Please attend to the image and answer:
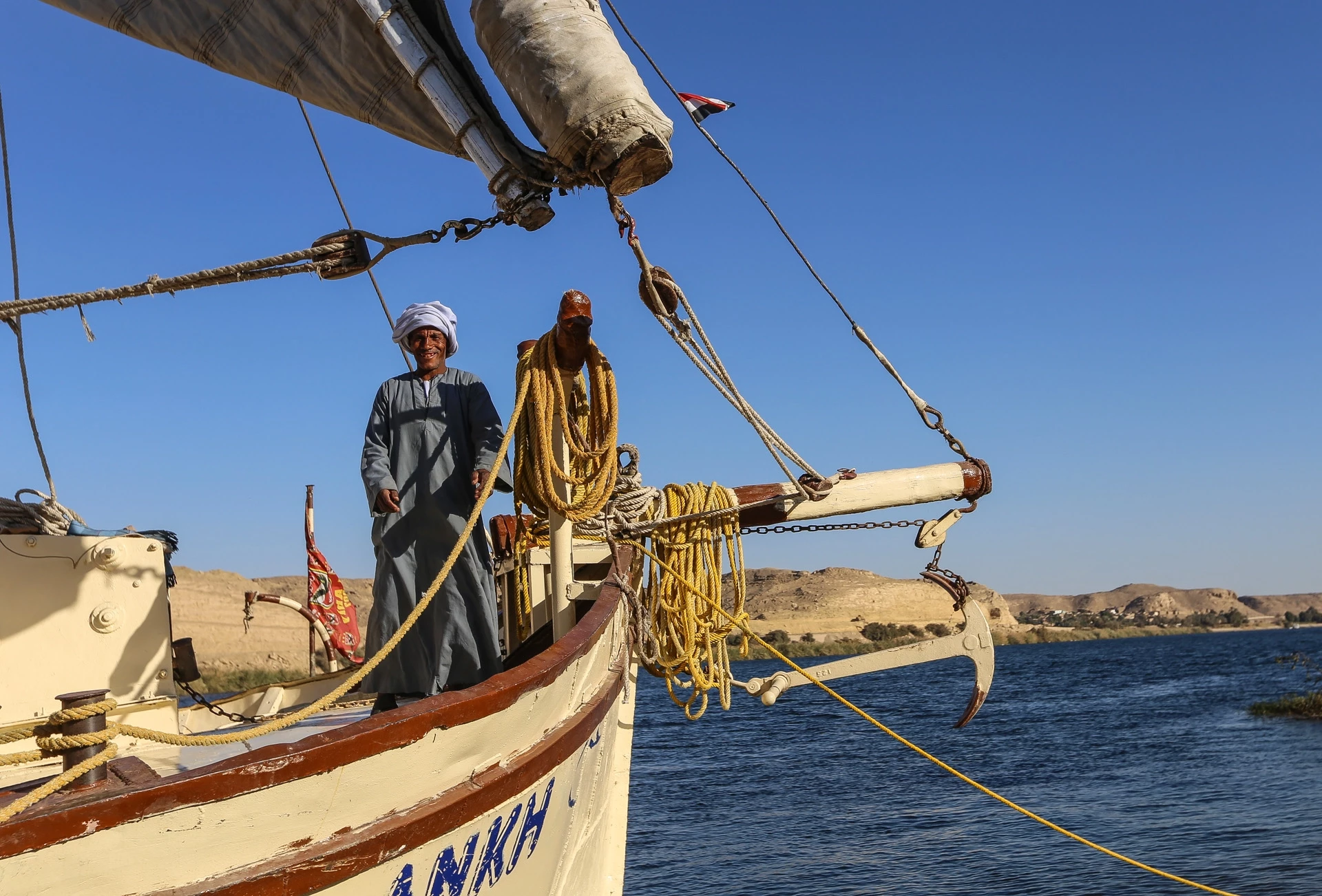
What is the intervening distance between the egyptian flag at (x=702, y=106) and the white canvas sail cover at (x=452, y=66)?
155 cm

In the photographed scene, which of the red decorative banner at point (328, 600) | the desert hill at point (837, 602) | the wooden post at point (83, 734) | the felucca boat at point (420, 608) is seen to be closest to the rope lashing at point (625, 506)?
the felucca boat at point (420, 608)

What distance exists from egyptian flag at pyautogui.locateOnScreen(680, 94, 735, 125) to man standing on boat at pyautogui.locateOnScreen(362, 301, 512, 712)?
1951 millimetres

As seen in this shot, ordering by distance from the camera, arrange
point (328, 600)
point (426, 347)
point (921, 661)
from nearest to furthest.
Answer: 1. point (426, 347)
2. point (921, 661)
3. point (328, 600)

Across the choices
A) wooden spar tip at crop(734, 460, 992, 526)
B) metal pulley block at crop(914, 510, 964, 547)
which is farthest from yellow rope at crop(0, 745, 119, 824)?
metal pulley block at crop(914, 510, 964, 547)

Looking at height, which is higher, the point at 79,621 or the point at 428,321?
the point at 428,321

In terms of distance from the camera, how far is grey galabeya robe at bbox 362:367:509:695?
446 centimetres

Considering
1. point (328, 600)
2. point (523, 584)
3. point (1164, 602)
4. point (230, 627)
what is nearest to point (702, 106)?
point (523, 584)

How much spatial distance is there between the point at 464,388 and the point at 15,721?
7.78 ft

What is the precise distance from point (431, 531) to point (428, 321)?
964 millimetres

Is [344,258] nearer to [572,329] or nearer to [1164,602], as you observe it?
[572,329]

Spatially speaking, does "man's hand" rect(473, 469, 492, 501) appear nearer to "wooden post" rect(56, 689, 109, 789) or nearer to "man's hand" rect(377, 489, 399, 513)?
"man's hand" rect(377, 489, 399, 513)

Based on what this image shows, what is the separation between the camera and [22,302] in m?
5.42

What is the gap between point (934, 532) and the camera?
6.41 meters

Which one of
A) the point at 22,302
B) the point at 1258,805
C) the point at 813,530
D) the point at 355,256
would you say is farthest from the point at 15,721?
the point at 1258,805
